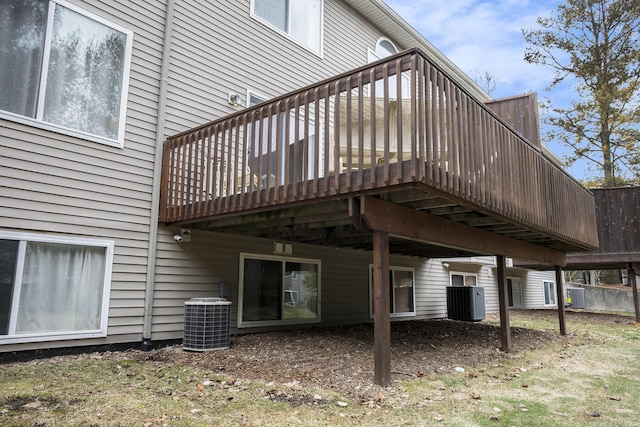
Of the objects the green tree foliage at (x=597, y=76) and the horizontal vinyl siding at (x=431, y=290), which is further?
the green tree foliage at (x=597, y=76)

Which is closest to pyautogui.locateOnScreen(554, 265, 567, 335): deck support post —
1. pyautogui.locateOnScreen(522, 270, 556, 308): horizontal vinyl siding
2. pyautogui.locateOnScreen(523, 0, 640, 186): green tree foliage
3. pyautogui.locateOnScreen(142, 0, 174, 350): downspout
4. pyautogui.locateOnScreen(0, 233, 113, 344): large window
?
pyautogui.locateOnScreen(142, 0, 174, 350): downspout

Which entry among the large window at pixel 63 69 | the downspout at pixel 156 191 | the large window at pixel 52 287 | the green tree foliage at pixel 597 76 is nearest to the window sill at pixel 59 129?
the large window at pixel 63 69

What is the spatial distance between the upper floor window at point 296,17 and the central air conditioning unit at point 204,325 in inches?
216

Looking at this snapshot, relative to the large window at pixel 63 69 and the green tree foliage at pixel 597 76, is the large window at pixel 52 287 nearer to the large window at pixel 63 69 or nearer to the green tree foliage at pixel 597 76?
the large window at pixel 63 69

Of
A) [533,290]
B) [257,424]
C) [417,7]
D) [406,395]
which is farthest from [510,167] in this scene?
[417,7]

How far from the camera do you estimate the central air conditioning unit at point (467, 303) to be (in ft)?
38.4

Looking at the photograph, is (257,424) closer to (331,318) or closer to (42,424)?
(42,424)

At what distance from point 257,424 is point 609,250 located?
13.5 m

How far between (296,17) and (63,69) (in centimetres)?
509

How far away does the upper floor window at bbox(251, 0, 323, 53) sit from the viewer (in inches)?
341

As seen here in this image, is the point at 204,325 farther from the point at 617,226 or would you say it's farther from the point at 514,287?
the point at 514,287

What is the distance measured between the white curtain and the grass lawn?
44 centimetres

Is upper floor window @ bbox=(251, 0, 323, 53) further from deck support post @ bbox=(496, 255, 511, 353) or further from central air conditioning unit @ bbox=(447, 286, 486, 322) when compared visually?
central air conditioning unit @ bbox=(447, 286, 486, 322)

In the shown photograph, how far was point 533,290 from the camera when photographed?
773 inches
